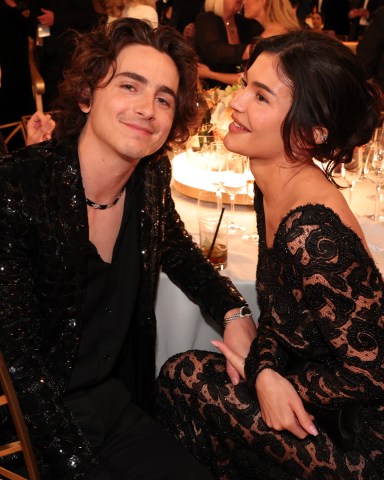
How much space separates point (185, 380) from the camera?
6.46ft

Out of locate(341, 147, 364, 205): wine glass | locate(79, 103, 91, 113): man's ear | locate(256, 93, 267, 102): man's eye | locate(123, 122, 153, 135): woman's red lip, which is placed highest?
locate(256, 93, 267, 102): man's eye

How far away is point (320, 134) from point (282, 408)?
75 cm

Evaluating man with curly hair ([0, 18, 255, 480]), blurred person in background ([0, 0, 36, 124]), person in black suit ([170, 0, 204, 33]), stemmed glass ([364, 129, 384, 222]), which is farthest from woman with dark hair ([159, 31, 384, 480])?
person in black suit ([170, 0, 204, 33])

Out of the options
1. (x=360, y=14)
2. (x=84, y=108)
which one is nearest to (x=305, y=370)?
(x=84, y=108)

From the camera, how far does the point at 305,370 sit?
1839 mm

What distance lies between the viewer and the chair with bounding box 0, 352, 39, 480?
141 centimetres

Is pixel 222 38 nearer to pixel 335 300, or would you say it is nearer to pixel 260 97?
pixel 260 97

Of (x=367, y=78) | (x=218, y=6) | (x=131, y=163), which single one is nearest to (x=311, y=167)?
(x=367, y=78)

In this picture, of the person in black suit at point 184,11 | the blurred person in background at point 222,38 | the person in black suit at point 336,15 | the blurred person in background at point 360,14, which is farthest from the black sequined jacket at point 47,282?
the person in black suit at point 336,15

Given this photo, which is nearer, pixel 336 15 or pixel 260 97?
pixel 260 97

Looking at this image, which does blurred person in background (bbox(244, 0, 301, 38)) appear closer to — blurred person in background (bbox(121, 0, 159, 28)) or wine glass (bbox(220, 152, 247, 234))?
blurred person in background (bbox(121, 0, 159, 28))

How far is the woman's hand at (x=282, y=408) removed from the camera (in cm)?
175

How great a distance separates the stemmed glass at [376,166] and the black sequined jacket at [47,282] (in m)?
1.09

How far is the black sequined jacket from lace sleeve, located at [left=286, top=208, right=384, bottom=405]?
0.56m
